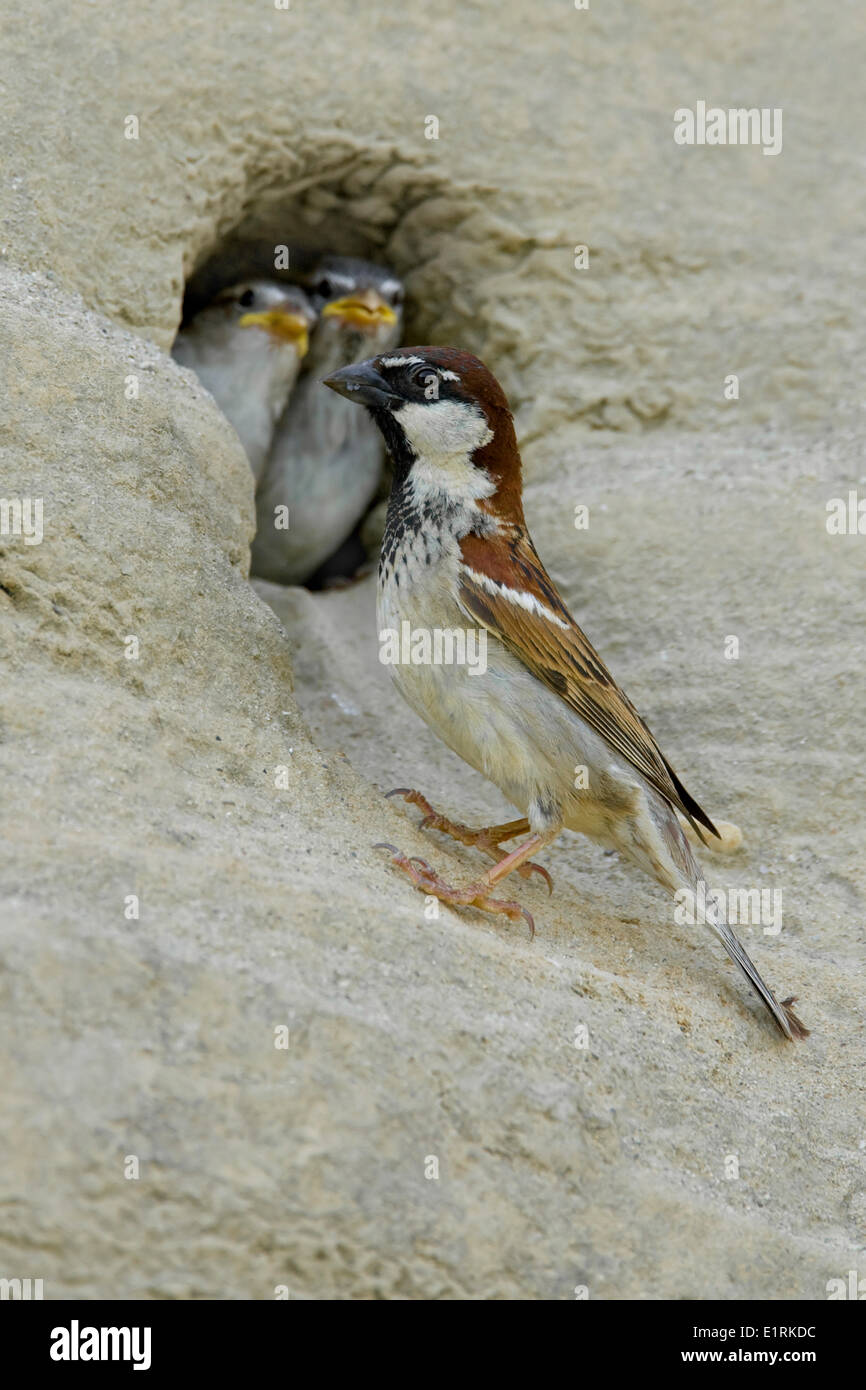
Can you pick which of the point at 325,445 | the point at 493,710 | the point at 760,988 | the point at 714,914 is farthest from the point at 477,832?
the point at 325,445

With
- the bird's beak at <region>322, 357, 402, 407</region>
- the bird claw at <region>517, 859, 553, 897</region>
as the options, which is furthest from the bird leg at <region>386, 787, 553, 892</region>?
the bird's beak at <region>322, 357, 402, 407</region>

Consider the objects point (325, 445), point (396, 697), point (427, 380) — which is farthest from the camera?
point (325, 445)

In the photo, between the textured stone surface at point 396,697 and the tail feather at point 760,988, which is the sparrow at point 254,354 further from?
the tail feather at point 760,988

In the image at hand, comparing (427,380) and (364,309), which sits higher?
(364,309)

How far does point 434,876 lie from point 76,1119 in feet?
5.07

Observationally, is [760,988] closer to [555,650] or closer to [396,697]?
[555,650]

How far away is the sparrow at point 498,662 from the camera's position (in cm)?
448

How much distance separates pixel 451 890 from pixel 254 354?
10.9 ft

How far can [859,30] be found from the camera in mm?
7066

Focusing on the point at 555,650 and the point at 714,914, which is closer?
the point at 714,914

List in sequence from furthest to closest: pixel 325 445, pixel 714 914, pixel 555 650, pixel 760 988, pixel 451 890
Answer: pixel 325 445 → pixel 555 650 → pixel 714 914 → pixel 760 988 → pixel 451 890

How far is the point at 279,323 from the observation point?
640cm

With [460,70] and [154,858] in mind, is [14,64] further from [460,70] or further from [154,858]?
Result: [154,858]

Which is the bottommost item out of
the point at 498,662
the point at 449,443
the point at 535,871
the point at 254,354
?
the point at 535,871
